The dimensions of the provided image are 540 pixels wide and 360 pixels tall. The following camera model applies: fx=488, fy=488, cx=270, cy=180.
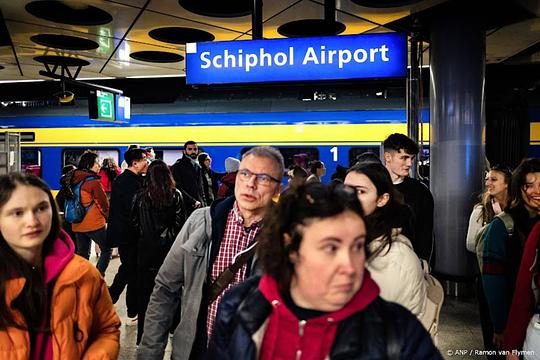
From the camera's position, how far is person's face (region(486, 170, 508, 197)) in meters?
3.84

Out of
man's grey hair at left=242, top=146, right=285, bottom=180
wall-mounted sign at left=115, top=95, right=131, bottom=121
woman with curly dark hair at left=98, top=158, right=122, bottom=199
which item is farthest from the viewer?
wall-mounted sign at left=115, top=95, right=131, bottom=121

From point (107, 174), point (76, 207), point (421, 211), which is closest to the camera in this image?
point (421, 211)

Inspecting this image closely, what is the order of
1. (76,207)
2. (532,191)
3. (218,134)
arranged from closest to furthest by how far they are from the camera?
(532,191) < (76,207) < (218,134)

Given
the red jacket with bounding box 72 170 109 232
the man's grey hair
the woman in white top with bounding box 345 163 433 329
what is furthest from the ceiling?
the woman in white top with bounding box 345 163 433 329

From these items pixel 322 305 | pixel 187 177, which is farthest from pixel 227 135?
pixel 322 305

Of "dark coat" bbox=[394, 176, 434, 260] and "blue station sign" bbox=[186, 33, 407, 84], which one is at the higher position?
"blue station sign" bbox=[186, 33, 407, 84]

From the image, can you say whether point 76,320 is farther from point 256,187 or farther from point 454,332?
point 454,332

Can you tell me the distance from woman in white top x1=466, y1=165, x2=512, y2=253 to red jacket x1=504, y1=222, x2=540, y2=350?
1.61 metres

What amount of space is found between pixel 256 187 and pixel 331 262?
0.94m

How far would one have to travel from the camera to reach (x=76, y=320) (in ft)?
5.65

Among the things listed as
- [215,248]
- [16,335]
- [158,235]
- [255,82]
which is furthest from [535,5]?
[16,335]

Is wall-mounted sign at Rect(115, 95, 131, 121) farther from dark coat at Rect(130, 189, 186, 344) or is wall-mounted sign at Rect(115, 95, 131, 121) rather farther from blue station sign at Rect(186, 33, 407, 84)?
dark coat at Rect(130, 189, 186, 344)

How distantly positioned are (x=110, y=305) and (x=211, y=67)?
8.88ft

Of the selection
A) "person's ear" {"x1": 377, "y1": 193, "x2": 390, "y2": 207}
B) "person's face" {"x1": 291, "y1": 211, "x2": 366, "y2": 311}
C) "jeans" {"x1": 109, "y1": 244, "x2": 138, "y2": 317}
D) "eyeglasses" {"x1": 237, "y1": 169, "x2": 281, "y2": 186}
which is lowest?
"jeans" {"x1": 109, "y1": 244, "x2": 138, "y2": 317}
